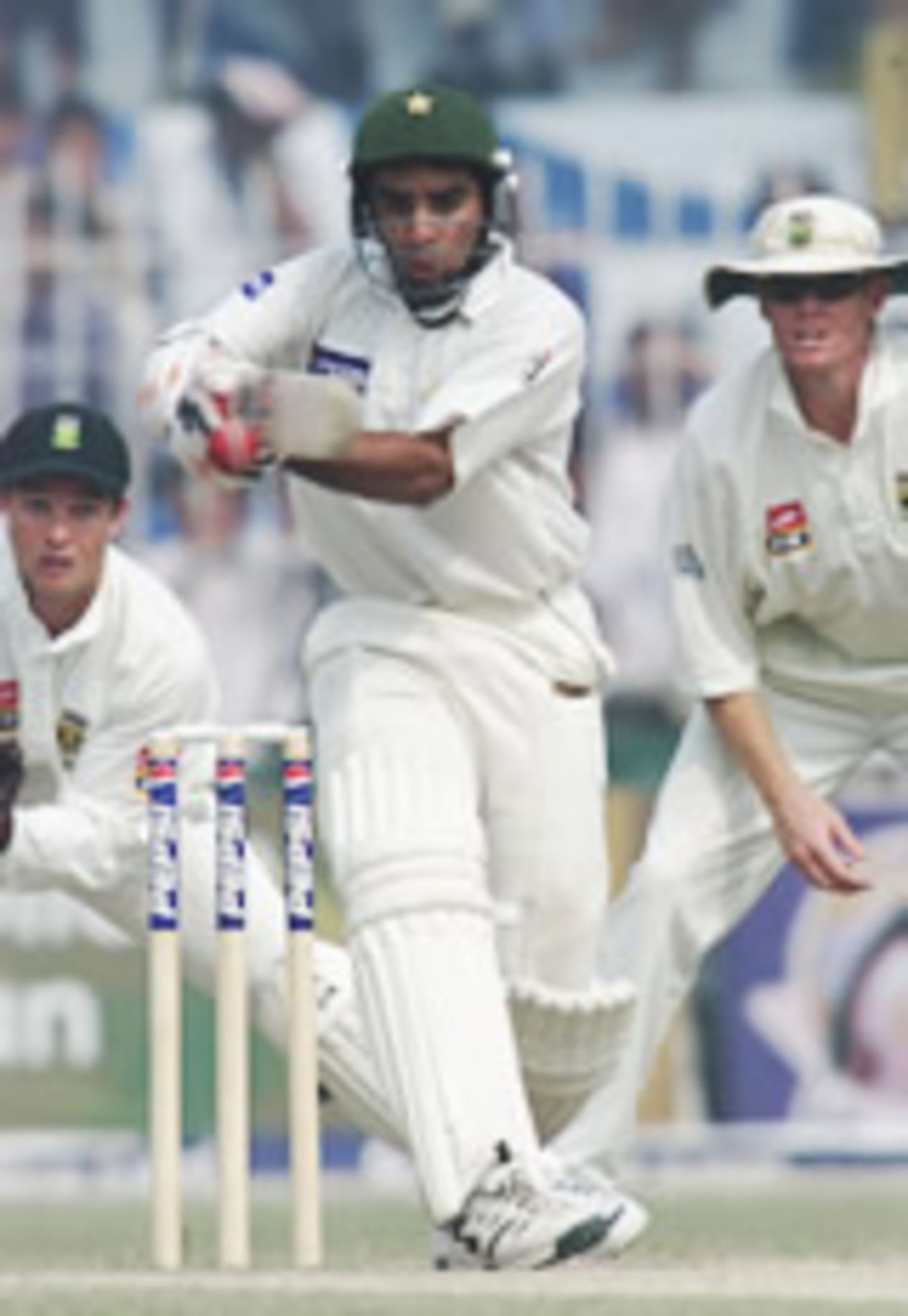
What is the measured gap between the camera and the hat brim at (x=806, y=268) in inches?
292

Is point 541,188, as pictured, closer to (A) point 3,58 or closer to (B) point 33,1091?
(A) point 3,58

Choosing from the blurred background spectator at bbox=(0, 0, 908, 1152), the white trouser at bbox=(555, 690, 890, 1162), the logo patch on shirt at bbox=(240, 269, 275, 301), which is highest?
the blurred background spectator at bbox=(0, 0, 908, 1152)

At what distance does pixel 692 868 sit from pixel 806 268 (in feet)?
3.11

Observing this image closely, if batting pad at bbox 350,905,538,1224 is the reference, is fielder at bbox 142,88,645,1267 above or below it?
above

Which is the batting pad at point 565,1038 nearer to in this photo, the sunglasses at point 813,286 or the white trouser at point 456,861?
the white trouser at point 456,861

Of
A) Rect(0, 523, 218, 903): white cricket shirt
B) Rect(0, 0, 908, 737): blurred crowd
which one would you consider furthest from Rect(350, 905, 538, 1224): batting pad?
Rect(0, 0, 908, 737): blurred crowd

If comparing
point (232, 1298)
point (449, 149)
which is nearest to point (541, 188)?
point (449, 149)

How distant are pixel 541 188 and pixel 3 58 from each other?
139cm

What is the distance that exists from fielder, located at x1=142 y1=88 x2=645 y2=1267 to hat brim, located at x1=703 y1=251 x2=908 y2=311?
750mm

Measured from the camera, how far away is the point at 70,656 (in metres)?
7.63

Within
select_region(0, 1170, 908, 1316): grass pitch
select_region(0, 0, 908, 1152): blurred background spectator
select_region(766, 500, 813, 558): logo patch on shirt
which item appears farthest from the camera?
select_region(0, 0, 908, 1152): blurred background spectator

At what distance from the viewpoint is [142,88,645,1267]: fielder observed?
6297mm

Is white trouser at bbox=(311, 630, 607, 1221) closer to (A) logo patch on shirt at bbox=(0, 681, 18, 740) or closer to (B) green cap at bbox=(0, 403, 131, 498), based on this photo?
(B) green cap at bbox=(0, 403, 131, 498)

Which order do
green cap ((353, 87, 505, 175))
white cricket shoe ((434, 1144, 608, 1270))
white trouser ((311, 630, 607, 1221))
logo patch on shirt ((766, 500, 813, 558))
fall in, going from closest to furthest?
1. white cricket shoe ((434, 1144, 608, 1270))
2. white trouser ((311, 630, 607, 1221))
3. green cap ((353, 87, 505, 175))
4. logo patch on shirt ((766, 500, 813, 558))
